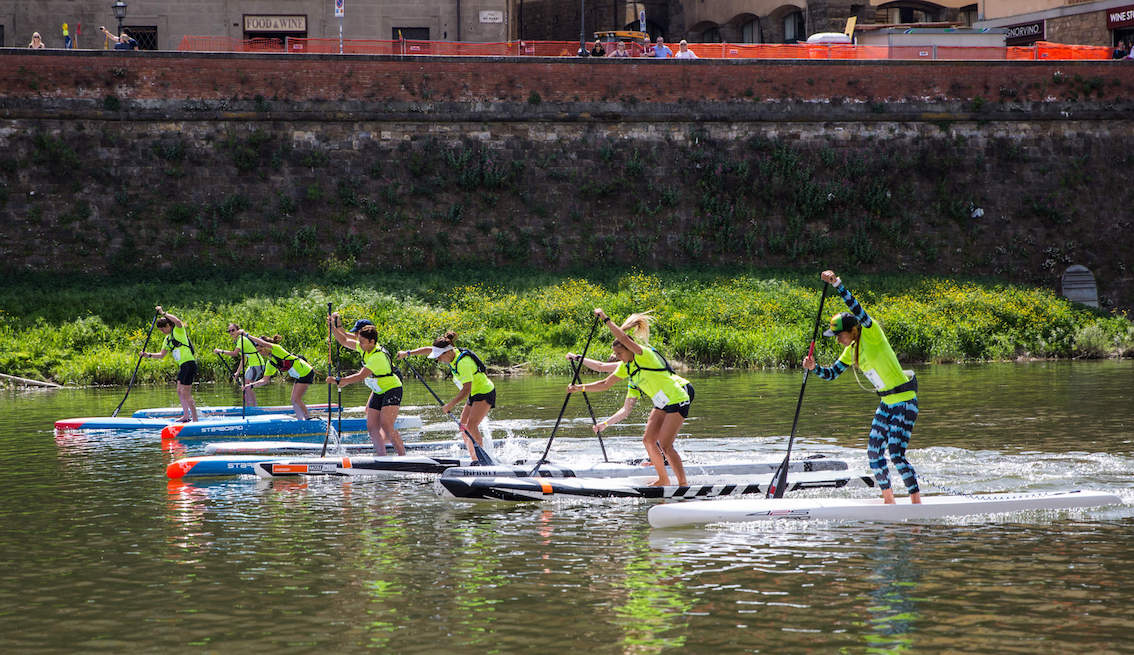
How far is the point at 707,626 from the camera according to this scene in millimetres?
8008

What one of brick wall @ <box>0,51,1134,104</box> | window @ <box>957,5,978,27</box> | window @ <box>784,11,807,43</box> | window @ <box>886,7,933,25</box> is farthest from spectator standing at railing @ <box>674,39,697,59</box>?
window @ <box>957,5,978,27</box>

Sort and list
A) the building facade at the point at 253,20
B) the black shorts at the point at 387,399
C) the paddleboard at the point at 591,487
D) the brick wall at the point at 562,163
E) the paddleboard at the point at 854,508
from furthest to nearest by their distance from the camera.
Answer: the building facade at the point at 253,20 < the brick wall at the point at 562,163 < the black shorts at the point at 387,399 < the paddleboard at the point at 591,487 < the paddleboard at the point at 854,508

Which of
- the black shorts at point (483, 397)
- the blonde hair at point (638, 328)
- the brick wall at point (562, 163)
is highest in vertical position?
the brick wall at point (562, 163)

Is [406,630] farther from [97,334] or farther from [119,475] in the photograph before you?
[97,334]

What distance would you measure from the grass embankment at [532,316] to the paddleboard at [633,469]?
15.8 metres

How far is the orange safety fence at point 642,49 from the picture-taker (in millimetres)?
36969

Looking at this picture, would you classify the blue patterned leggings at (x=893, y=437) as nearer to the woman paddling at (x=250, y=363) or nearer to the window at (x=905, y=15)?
the woman paddling at (x=250, y=363)

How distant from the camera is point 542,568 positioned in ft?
31.7

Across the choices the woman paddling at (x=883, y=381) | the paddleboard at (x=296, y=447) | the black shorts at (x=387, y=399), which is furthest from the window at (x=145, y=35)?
the woman paddling at (x=883, y=381)

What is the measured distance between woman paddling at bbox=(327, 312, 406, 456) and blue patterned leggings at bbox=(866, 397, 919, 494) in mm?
6058

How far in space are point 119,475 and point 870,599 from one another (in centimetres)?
987

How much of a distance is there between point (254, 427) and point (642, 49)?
2469cm

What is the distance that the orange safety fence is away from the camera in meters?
37.0

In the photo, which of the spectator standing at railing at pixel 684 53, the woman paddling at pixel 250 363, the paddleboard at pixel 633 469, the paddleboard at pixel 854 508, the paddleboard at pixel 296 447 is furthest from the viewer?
the spectator standing at railing at pixel 684 53
